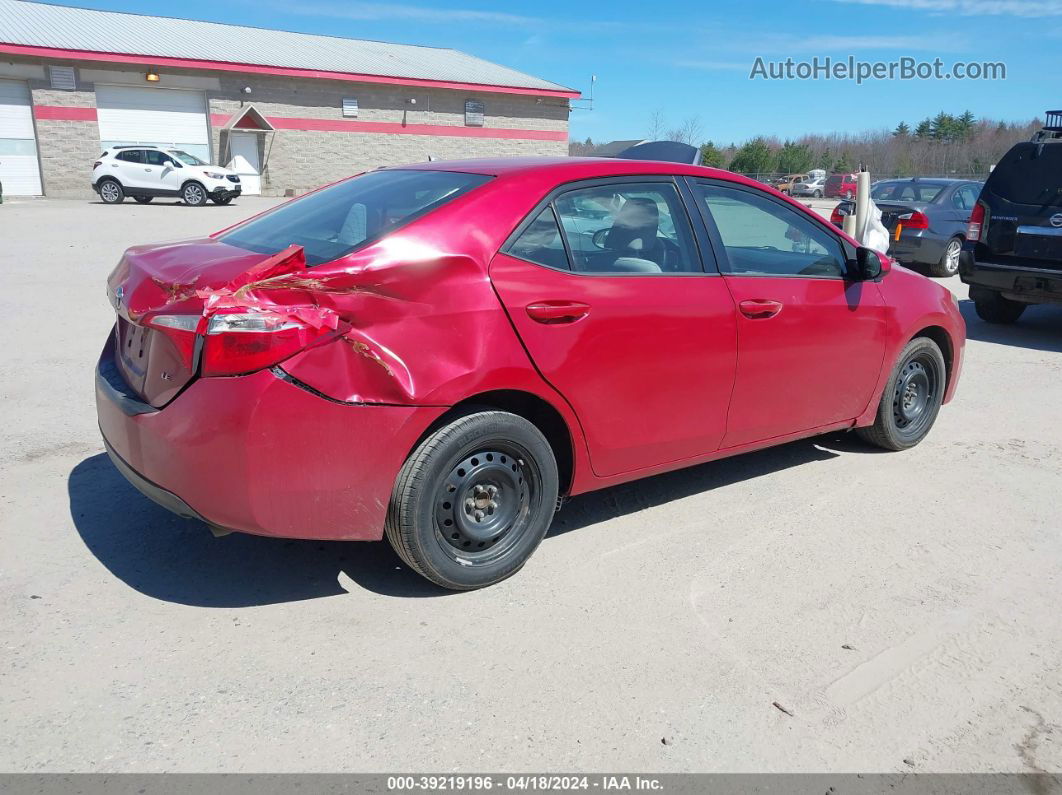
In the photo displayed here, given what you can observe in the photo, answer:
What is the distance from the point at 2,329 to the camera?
772 cm

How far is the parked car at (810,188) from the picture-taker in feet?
166

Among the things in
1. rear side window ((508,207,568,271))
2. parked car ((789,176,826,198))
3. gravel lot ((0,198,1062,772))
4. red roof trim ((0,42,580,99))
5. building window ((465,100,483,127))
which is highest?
red roof trim ((0,42,580,99))

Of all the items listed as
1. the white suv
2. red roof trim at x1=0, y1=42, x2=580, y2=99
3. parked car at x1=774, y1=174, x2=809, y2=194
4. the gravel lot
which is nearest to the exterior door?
red roof trim at x1=0, y1=42, x2=580, y2=99

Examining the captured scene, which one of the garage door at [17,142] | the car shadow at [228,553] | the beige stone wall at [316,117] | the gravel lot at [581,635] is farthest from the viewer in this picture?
the beige stone wall at [316,117]

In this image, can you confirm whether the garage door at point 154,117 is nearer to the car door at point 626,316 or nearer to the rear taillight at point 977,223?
the rear taillight at point 977,223

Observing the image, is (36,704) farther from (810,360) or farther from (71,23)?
(71,23)

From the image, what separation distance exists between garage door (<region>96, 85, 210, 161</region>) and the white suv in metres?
5.21

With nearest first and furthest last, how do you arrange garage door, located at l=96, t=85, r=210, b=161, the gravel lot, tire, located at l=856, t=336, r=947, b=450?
the gravel lot < tire, located at l=856, t=336, r=947, b=450 < garage door, located at l=96, t=85, r=210, b=161

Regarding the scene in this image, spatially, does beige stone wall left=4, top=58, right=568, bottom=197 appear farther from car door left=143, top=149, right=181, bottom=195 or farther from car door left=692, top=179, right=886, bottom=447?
car door left=692, top=179, right=886, bottom=447

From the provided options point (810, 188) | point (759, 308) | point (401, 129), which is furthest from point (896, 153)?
point (759, 308)

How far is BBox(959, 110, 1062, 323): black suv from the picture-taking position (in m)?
8.62

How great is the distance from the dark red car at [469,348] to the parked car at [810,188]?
4646cm

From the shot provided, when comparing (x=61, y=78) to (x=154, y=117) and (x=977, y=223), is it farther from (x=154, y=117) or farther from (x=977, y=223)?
(x=977, y=223)

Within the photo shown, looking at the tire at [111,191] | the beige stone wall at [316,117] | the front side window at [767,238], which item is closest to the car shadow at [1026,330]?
the front side window at [767,238]
